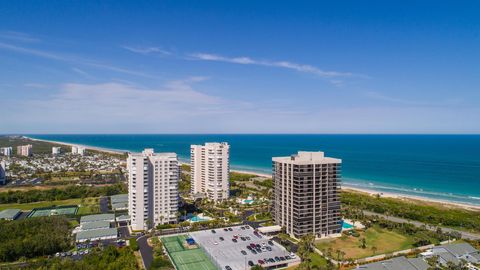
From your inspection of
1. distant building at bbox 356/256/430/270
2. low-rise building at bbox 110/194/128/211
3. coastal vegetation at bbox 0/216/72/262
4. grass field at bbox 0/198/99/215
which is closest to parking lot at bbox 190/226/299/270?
distant building at bbox 356/256/430/270

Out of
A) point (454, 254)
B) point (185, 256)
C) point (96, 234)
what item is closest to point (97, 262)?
point (185, 256)

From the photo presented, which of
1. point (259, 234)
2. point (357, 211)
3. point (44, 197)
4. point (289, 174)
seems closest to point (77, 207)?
point (44, 197)

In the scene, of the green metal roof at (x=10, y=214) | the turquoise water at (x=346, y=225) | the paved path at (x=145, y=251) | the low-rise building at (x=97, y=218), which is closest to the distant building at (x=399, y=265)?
the turquoise water at (x=346, y=225)

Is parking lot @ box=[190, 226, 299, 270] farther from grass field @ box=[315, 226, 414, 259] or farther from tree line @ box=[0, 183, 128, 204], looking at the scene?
Answer: tree line @ box=[0, 183, 128, 204]

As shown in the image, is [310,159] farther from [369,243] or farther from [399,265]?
[399,265]

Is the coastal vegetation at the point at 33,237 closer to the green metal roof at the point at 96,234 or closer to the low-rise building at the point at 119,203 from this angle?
the green metal roof at the point at 96,234

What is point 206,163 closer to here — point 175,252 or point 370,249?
point 175,252
